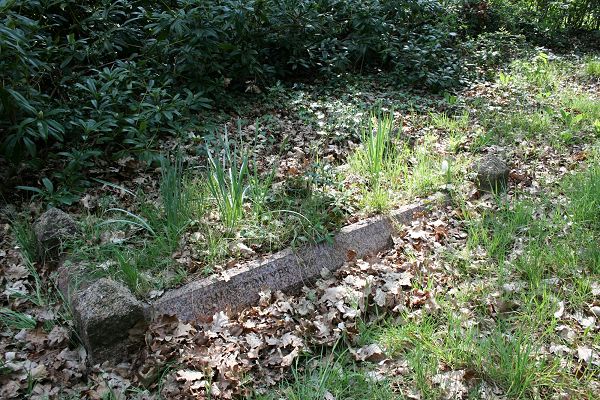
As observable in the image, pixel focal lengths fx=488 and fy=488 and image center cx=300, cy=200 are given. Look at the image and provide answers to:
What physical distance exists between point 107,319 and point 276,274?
104cm

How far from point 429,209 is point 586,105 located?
9.76 ft

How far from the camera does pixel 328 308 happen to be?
2939mm

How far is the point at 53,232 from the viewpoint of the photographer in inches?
126

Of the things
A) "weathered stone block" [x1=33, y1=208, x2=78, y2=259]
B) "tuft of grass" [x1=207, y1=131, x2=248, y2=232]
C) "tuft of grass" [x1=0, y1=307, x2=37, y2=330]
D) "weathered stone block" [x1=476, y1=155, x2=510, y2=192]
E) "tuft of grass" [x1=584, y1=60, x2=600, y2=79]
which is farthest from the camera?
"tuft of grass" [x1=584, y1=60, x2=600, y2=79]

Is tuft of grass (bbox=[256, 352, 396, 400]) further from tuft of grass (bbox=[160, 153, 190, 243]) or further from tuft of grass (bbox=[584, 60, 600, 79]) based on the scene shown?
tuft of grass (bbox=[584, 60, 600, 79])

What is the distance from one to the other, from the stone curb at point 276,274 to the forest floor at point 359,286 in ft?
0.28

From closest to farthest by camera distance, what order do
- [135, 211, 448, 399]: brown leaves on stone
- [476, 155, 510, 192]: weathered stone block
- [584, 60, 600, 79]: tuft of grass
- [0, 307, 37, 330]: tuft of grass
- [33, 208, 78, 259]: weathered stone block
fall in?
[135, 211, 448, 399]: brown leaves on stone < [0, 307, 37, 330]: tuft of grass < [33, 208, 78, 259]: weathered stone block < [476, 155, 510, 192]: weathered stone block < [584, 60, 600, 79]: tuft of grass

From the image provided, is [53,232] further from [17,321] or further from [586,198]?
[586,198]

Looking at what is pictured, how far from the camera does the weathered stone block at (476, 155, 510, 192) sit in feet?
13.0

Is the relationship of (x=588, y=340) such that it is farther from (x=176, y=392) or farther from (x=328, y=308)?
(x=176, y=392)

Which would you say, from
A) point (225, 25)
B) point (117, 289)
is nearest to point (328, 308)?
point (117, 289)

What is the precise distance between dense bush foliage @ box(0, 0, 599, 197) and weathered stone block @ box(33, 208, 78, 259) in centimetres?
83

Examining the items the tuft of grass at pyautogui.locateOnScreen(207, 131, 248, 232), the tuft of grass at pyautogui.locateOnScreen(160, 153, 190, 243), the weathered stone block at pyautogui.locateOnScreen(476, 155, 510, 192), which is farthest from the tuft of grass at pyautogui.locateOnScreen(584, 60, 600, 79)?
the tuft of grass at pyautogui.locateOnScreen(160, 153, 190, 243)

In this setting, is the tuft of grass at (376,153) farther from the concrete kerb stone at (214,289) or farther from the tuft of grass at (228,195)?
the tuft of grass at (228,195)
